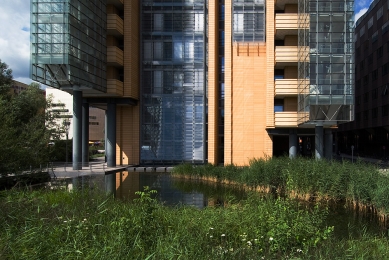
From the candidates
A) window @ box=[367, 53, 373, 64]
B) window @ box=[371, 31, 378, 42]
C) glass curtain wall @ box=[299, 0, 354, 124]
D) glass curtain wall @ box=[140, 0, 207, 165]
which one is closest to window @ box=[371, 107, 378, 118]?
window @ box=[367, 53, 373, 64]

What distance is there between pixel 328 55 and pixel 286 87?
474 centimetres

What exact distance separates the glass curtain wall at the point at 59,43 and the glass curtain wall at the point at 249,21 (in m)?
14.5

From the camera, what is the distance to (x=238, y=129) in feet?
106

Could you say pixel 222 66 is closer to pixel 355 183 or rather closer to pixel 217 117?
pixel 217 117

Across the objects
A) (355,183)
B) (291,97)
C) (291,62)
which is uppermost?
(291,62)

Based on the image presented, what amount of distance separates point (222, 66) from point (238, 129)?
7469 millimetres

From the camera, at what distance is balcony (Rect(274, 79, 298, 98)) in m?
29.5

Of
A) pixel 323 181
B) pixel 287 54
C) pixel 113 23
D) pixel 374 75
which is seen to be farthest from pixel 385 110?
pixel 323 181

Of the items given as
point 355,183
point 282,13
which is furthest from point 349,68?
point 355,183

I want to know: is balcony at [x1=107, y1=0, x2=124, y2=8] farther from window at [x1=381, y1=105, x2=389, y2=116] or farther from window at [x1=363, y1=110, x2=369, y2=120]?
window at [x1=363, y1=110, x2=369, y2=120]

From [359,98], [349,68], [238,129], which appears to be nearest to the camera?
[349,68]

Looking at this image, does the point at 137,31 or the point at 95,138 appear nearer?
the point at 137,31

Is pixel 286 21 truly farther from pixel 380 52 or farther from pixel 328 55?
pixel 380 52

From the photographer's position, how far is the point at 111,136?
31.7 meters
